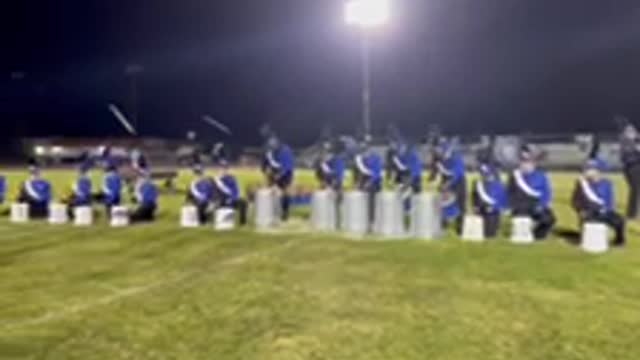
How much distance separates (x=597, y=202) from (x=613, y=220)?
1.46 ft

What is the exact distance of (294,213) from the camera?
24.5m

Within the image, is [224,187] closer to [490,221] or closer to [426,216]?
[426,216]

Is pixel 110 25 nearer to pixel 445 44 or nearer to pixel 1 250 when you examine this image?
pixel 445 44

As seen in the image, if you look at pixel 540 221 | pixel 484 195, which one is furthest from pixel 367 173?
pixel 540 221

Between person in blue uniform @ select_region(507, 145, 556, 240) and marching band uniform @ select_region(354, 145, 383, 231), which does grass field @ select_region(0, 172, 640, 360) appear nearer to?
person in blue uniform @ select_region(507, 145, 556, 240)

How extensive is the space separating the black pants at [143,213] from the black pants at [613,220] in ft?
34.6

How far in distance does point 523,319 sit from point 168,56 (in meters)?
60.0

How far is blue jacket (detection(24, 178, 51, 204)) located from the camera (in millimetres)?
23703

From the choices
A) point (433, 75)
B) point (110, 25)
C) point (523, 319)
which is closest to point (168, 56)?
point (110, 25)

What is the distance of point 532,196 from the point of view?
60.7 feet

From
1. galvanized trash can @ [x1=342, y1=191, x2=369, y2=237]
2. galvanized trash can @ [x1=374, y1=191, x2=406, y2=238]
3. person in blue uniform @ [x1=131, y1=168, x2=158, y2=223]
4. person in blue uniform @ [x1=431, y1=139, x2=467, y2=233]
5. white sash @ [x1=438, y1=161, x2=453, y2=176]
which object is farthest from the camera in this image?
person in blue uniform @ [x1=131, y1=168, x2=158, y2=223]

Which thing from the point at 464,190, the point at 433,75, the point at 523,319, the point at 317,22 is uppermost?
the point at 317,22

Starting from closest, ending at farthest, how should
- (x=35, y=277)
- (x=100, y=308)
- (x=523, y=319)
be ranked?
(x=523, y=319)
(x=100, y=308)
(x=35, y=277)

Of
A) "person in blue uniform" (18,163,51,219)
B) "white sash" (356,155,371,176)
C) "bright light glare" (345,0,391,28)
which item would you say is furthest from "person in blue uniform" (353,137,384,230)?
"bright light glare" (345,0,391,28)
